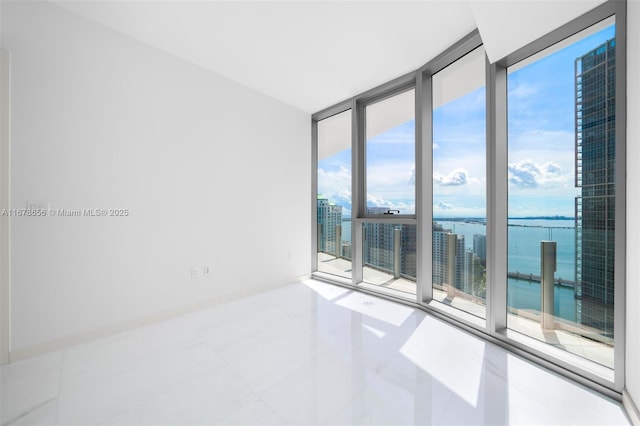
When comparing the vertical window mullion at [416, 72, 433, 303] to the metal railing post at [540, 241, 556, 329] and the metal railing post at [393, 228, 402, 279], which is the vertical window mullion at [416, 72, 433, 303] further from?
the metal railing post at [540, 241, 556, 329]

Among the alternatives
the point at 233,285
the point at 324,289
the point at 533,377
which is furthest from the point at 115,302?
the point at 533,377

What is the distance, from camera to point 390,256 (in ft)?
11.4

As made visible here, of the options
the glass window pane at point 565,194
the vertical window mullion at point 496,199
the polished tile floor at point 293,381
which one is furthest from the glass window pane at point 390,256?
the glass window pane at point 565,194

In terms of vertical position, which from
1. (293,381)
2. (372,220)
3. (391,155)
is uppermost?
(391,155)

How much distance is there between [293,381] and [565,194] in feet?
7.83

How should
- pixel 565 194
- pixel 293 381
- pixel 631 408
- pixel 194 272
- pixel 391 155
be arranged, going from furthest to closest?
pixel 391 155
pixel 194 272
pixel 565 194
pixel 293 381
pixel 631 408

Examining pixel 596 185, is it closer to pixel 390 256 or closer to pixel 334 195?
pixel 390 256

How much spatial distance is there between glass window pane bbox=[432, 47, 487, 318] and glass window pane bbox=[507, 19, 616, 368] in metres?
0.25

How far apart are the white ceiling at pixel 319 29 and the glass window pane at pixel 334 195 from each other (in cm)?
111

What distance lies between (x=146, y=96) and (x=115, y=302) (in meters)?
2.06

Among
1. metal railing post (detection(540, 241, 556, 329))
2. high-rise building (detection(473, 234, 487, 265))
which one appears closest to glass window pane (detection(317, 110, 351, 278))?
high-rise building (detection(473, 234, 487, 265))

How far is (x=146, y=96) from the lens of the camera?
2525mm

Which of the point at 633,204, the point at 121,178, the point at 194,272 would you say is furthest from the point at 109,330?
the point at 633,204

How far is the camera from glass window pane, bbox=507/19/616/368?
166 cm
